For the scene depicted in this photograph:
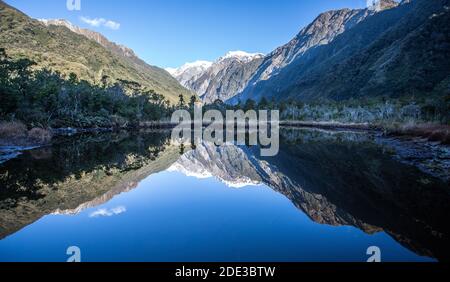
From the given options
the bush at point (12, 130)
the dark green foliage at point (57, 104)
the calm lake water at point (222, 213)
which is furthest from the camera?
the dark green foliage at point (57, 104)

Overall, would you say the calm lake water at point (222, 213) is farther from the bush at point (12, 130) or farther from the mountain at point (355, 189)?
the bush at point (12, 130)

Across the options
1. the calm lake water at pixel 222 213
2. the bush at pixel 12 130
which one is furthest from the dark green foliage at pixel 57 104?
the calm lake water at pixel 222 213

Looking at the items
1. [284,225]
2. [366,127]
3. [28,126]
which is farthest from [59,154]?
[366,127]

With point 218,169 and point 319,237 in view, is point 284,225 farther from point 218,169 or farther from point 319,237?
point 218,169

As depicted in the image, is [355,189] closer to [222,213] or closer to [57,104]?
[222,213]

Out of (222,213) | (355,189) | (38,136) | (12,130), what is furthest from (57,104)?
(355,189)

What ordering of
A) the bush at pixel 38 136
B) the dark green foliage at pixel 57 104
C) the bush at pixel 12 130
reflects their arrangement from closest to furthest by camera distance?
1. the bush at pixel 12 130
2. the bush at pixel 38 136
3. the dark green foliage at pixel 57 104

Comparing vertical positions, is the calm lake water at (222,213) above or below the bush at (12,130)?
below

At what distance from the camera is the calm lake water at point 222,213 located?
939cm

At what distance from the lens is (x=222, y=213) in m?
13.7

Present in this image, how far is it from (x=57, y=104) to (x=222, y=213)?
53.5 m

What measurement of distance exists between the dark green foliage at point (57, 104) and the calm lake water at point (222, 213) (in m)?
25.0

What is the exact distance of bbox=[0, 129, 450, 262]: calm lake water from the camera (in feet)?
30.8
